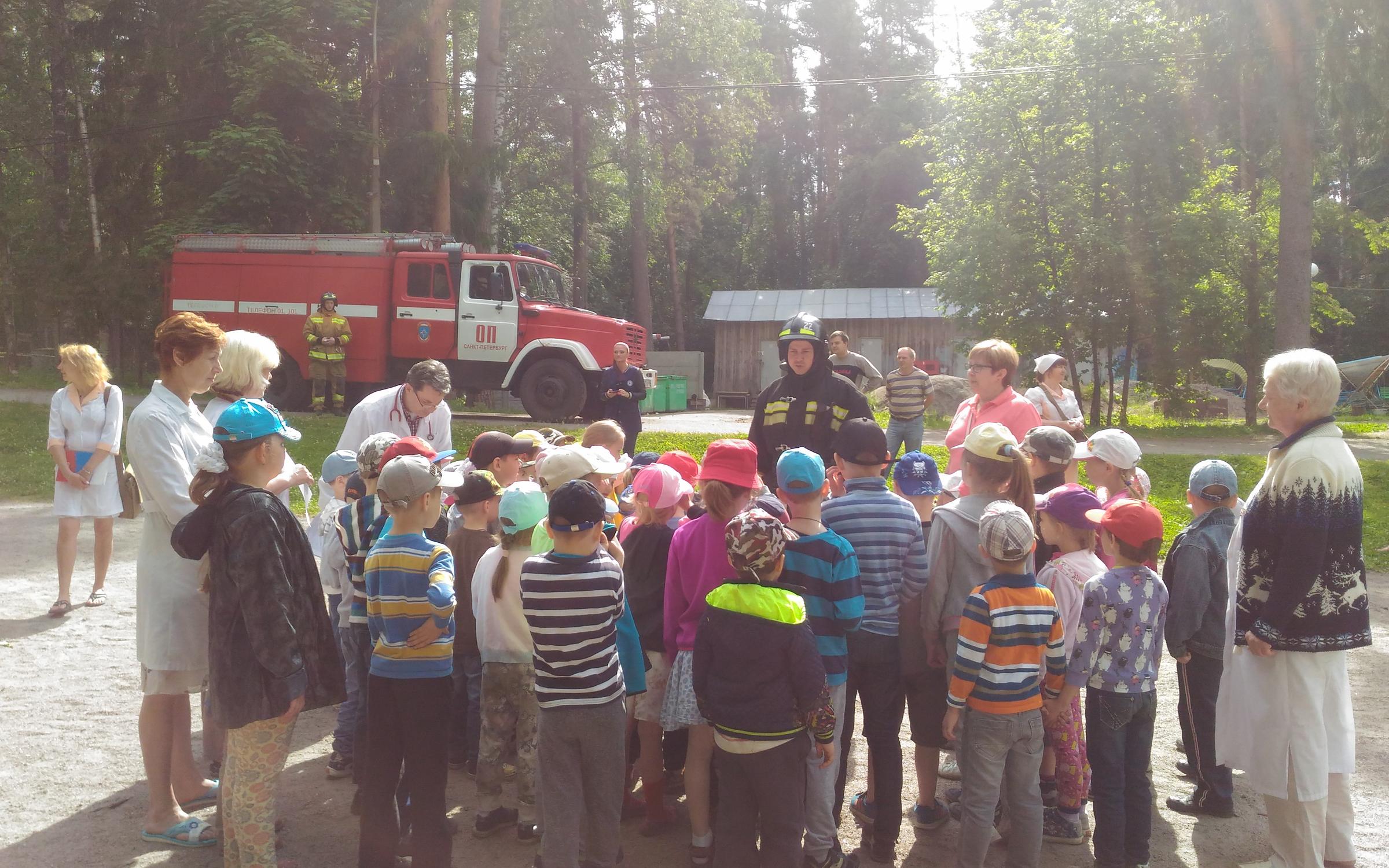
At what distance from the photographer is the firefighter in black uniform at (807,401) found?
17.7ft

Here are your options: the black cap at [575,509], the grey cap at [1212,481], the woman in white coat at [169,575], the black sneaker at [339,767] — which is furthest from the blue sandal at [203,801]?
the grey cap at [1212,481]

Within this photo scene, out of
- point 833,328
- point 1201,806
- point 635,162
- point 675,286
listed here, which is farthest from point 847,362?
point 675,286

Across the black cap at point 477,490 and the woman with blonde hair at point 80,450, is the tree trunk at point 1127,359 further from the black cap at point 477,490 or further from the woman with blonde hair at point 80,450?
the black cap at point 477,490

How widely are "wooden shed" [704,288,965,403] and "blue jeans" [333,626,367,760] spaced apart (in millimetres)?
25901

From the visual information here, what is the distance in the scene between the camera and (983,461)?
3795 mm

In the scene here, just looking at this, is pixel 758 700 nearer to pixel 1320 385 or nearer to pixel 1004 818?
pixel 1004 818

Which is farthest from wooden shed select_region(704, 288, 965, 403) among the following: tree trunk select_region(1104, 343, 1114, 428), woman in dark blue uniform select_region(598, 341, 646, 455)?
woman in dark blue uniform select_region(598, 341, 646, 455)

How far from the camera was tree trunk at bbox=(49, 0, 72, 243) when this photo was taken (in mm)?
26016

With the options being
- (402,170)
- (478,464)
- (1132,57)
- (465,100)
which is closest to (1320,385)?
(478,464)

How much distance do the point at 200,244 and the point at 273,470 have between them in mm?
16368

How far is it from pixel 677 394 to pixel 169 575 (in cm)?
2350

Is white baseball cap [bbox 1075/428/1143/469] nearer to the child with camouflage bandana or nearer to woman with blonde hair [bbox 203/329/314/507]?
the child with camouflage bandana

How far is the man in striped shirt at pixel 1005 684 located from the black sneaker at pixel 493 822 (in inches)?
68.9

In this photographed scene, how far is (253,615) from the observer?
3156 millimetres
